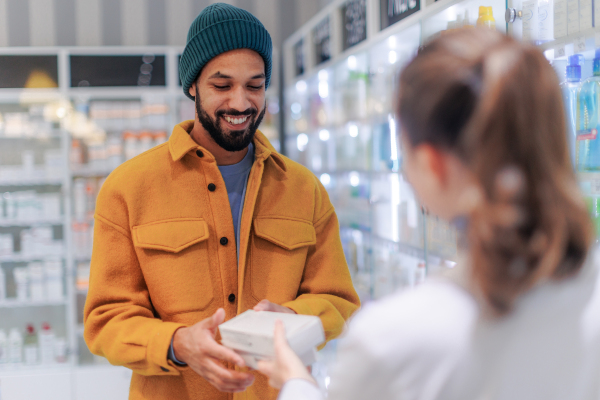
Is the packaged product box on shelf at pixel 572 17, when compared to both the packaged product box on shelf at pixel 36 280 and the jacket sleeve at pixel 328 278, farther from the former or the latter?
the packaged product box on shelf at pixel 36 280

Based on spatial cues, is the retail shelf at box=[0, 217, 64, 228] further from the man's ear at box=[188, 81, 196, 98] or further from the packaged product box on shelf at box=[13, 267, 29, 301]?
the man's ear at box=[188, 81, 196, 98]

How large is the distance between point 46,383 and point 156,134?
2.32 meters

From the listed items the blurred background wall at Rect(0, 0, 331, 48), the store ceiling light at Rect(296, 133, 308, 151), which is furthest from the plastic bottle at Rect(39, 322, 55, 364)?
the store ceiling light at Rect(296, 133, 308, 151)

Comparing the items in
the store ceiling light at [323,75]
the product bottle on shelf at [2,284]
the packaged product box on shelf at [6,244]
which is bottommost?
the product bottle on shelf at [2,284]

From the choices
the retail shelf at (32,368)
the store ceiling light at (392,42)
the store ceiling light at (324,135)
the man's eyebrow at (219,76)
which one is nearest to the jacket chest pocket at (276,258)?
the man's eyebrow at (219,76)

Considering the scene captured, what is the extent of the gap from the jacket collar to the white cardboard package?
0.60m

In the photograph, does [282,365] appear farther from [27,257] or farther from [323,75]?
[27,257]

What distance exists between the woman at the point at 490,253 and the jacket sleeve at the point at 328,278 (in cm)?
76

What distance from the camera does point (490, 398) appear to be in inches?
25.0

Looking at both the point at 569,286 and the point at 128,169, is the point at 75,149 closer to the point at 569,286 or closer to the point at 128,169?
the point at 128,169

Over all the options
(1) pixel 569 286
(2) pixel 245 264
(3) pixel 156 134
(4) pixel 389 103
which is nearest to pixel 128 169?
(2) pixel 245 264

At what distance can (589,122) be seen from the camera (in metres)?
1.50

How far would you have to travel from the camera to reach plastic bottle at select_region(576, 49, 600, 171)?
1.47 m

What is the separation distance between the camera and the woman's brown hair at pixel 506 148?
59 cm
